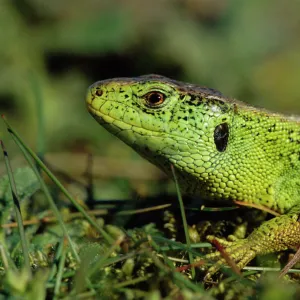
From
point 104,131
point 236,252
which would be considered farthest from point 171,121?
point 104,131

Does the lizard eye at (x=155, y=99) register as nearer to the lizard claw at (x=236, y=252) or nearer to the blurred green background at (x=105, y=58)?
the lizard claw at (x=236, y=252)

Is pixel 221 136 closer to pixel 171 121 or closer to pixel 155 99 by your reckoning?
pixel 171 121

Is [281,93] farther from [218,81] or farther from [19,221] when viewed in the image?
[19,221]

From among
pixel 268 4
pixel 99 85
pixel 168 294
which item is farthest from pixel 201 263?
pixel 268 4

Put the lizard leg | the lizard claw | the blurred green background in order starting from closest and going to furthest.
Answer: the lizard claw → the lizard leg → the blurred green background

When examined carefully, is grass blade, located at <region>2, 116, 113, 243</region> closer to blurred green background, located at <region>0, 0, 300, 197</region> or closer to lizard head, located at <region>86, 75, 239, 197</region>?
lizard head, located at <region>86, 75, 239, 197</region>

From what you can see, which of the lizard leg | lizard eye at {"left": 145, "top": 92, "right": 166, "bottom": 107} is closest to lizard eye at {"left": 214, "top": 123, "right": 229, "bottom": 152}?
lizard eye at {"left": 145, "top": 92, "right": 166, "bottom": 107}
